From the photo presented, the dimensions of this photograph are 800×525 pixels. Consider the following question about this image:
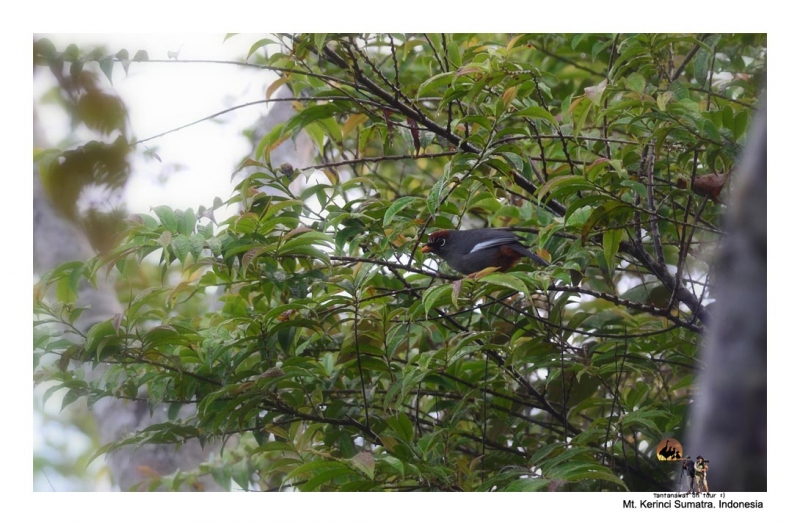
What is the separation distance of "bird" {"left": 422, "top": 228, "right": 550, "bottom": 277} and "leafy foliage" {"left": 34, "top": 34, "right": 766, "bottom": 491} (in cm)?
32

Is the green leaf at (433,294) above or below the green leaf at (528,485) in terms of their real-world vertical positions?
above

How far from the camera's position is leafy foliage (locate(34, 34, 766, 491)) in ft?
9.74

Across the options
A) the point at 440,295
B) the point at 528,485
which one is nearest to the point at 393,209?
the point at 440,295

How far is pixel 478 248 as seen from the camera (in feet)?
14.0

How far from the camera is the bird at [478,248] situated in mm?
4199

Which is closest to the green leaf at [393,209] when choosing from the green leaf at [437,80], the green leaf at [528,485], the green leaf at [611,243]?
the green leaf at [437,80]

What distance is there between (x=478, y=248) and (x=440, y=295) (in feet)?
5.02

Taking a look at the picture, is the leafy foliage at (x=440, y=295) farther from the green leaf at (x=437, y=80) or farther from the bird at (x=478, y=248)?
the bird at (x=478, y=248)

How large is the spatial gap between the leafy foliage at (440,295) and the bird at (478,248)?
0.32 meters

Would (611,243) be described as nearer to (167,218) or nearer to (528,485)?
(528,485)

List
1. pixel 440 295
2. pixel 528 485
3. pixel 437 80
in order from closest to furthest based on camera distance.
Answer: pixel 528 485
pixel 440 295
pixel 437 80

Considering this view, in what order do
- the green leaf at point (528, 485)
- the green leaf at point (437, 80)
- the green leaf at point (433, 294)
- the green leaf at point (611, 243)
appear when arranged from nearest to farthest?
the green leaf at point (528, 485) → the green leaf at point (433, 294) → the green leaf at point (437, 80) → the green leaf at point (611, 243)

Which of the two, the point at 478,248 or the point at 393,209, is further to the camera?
the point at 478,248
